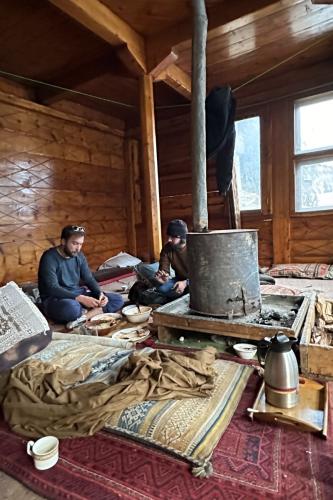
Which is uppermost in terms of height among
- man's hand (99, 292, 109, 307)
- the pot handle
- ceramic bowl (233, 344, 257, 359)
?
man's hand (99, 292, 109, 307)

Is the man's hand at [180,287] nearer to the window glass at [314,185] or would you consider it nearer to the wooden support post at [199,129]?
the wooden support post at [199,129]

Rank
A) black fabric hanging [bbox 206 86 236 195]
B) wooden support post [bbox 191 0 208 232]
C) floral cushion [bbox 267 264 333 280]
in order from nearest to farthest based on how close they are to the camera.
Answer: wooden support post [bbox 191 0 208 232], black fabric hanging [bbox 206 86 236 195], floral cushion [bbox 267 264 333 280]

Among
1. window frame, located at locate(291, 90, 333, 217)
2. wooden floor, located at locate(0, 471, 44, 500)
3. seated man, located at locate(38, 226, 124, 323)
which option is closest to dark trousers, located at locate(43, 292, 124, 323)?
seated man, located at locate(38, 226, 124, 323)

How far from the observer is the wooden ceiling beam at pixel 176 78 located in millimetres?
3333

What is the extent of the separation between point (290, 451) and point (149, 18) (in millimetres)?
3310

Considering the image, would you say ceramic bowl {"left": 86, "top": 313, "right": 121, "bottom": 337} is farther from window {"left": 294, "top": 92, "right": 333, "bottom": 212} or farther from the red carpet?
window {"left": 294, "top": 92, "right": 333, "bottom": 212}

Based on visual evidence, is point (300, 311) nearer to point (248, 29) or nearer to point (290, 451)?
point (290, 451)

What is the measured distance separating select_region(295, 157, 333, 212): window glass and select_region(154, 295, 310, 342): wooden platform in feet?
8.13

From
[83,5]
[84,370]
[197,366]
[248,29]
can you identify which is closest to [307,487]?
[197,366]

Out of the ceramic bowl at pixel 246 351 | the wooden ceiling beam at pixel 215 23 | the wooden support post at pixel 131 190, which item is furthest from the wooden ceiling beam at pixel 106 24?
the ceramic bowl at pixel 246 351

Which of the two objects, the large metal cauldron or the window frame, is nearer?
the large metal cauldron

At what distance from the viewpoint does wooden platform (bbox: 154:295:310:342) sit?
1591 mm

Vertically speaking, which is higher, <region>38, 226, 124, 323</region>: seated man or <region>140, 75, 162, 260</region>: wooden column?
<region>140, 75, 162, 260</region>: wooden column

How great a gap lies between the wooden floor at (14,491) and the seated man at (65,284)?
1.41m
